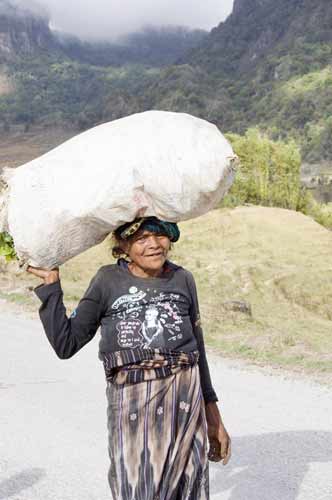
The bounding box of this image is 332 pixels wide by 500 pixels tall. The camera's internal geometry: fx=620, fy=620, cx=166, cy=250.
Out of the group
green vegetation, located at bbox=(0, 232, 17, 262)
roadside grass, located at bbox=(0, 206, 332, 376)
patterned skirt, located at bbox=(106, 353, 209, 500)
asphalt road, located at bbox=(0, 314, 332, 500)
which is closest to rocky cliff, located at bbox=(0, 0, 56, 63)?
roadside grass, located at bbox=(0, 206, 332, 376)

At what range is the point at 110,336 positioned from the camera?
2.31m

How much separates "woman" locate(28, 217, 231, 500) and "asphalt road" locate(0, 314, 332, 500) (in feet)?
5.02

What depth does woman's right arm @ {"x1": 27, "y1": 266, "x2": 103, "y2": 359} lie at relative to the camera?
2.17 m

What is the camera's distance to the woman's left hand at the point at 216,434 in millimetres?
2538

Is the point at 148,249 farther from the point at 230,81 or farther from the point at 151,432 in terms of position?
the point at 230,81

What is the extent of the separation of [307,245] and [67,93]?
126 meters

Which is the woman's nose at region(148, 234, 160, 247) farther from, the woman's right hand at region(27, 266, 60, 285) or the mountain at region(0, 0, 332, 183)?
the mountain at region(0, 0, 332, 183)

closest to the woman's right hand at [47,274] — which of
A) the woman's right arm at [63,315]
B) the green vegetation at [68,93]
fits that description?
the woman's right arm at [63,315]

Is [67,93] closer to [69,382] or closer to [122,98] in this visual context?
[122,98]

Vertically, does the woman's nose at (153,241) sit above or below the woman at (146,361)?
above

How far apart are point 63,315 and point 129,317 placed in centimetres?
25

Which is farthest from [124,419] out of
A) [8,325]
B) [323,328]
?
[323,328]

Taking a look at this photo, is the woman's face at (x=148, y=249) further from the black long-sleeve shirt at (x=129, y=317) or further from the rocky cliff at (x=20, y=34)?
the rocky cliff at (x=20, y=34)

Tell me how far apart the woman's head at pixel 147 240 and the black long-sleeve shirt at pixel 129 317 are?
65mm
